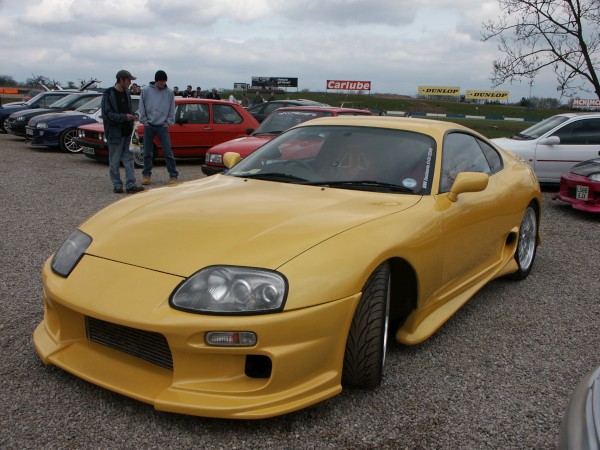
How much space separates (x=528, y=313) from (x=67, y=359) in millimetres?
2976

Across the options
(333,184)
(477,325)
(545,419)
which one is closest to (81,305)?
(333,184)

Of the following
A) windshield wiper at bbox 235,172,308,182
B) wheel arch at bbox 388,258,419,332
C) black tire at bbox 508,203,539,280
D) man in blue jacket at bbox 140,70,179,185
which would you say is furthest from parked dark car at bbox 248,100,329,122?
wheel arch at bbox 388,258,419,332

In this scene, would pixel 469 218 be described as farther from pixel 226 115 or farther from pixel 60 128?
pixel 60 128

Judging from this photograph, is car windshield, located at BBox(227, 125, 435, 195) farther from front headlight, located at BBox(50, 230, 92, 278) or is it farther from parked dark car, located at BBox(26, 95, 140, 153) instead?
parked dark car, located at BBox(26, 95, 140, 153)

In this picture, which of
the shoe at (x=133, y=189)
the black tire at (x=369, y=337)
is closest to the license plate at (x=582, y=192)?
the black tire at (x=369, y=337)

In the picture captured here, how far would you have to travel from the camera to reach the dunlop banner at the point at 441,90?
2798 inches

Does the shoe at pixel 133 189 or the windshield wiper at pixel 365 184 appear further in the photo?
the shoe at pixel 133 189

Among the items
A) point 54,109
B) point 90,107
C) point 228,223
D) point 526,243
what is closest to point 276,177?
point 228,223

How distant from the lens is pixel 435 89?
71.8 m

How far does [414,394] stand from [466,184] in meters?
1.22

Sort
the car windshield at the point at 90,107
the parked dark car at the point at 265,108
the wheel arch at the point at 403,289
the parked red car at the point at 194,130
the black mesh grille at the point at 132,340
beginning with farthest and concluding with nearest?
1. the parked dark car at the point at 265,108
2. the car windshield at the point at 90,107
3. the parked red car at the point at 194,130
4. the wheel arch at the point at 403,289
5. the black mesh grille at the point at 132,340

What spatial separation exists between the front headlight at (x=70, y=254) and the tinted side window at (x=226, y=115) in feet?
29.1

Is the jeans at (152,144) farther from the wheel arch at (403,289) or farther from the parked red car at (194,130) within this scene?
the wheel arch at (403,289)

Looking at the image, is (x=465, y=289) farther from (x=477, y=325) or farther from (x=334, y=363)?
(x=334, y=363)
